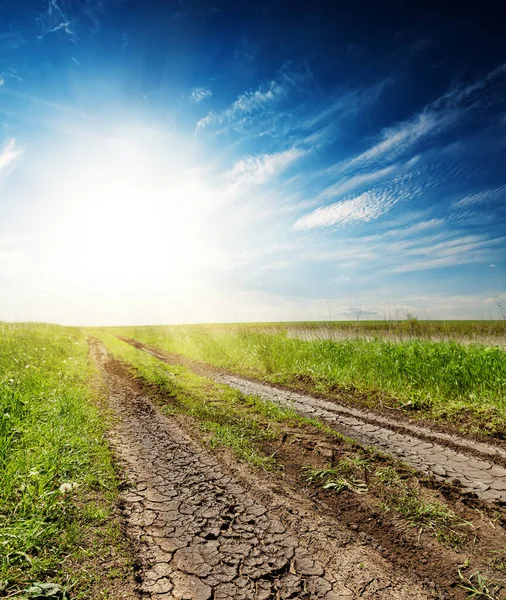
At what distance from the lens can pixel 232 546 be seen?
107 inches

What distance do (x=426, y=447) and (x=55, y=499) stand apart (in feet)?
15.7

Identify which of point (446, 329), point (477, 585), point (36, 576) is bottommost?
point (477, 585)

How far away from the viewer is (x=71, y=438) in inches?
181

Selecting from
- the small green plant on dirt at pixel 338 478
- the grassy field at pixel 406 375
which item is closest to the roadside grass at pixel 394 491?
the small green plant on dirt at pixel 338 478

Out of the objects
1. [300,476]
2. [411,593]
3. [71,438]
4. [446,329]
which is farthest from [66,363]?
[446,329]

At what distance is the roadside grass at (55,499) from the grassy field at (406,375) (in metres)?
5.65

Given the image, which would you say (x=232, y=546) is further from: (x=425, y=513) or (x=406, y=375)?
(x=406, y=375)

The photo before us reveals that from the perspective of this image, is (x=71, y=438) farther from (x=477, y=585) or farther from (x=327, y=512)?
(x=477, y=585)

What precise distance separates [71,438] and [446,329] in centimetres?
1302

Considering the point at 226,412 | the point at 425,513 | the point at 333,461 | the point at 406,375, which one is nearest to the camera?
the point at 425,513

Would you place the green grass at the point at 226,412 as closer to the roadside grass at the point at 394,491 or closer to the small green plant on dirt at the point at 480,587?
the roadside grass at the point at 394,491

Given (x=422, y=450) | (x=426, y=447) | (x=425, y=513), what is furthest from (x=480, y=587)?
(x=426, y=447)

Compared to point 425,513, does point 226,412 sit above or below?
above

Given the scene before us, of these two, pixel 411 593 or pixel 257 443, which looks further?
pixel 257 443
